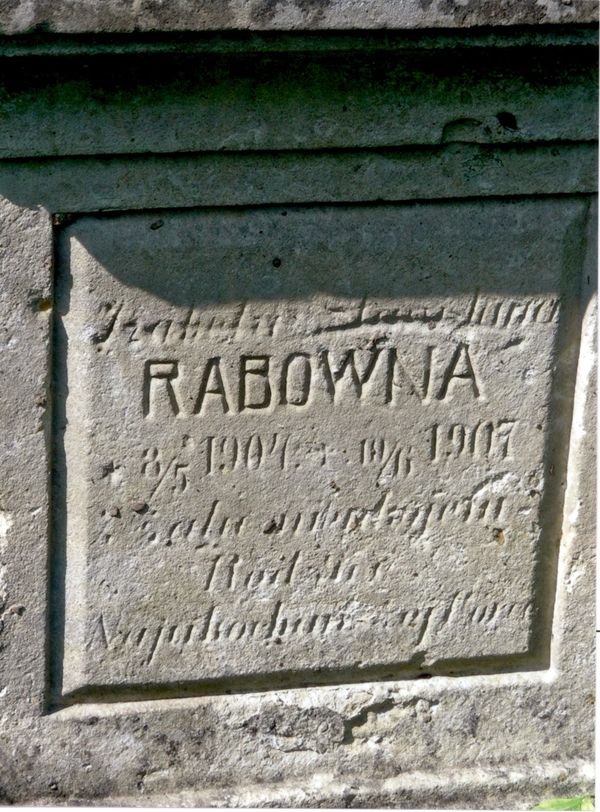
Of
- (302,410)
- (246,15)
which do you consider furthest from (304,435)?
(246,15)

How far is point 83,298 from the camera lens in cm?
238

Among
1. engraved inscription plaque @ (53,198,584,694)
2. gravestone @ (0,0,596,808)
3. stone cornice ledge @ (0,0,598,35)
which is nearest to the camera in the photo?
stone cornice ledge @ (0,0,598,35)

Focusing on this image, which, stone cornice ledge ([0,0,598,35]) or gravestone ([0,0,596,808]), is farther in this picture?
gravestone ([0,0,596,808])

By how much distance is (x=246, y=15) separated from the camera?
209 cm

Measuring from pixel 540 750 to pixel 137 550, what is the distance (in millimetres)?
1174

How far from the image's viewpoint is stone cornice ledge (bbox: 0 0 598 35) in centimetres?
207

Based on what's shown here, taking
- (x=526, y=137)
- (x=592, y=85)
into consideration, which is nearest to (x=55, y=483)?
(x=526, y=137)

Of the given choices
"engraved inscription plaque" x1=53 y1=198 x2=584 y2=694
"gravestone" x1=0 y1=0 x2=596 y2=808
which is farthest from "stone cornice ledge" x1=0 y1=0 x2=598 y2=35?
"engraved inscription plaque" x1=53 y1=198 x2=584 y2=694

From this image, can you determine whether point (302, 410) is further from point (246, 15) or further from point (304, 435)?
point (246, 15)

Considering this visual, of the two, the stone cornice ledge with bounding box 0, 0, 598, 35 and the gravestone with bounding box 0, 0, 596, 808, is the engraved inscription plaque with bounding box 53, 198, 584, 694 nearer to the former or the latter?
the gravestone with bounding box 0, 0, 596, 808

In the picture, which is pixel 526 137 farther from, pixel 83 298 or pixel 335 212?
pixel 83 298

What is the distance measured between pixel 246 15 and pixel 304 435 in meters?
0.95

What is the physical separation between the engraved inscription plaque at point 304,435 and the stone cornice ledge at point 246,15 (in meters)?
0.43

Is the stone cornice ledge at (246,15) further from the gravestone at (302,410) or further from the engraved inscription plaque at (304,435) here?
the engraved inscription plaque at (304,435)
